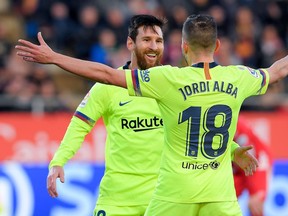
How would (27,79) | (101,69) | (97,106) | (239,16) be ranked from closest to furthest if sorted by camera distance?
(101,69) → (97,106) → (27,79) → (239,16)

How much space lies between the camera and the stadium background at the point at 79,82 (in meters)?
12.0

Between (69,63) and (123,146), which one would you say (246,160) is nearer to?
(123,146)

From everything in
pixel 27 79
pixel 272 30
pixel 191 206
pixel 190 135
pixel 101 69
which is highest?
pixel 272 30

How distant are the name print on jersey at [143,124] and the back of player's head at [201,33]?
141 centimetres

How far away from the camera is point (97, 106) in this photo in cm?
809

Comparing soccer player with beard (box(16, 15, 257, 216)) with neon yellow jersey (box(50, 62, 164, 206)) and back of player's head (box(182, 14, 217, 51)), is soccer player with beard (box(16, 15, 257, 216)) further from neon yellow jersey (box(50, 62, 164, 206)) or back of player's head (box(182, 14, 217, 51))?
back of player's head (box(182, 14, 217, 51))

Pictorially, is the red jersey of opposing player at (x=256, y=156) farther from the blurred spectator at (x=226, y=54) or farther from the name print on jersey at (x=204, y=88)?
the blurred spectator at (x=226, y=54)

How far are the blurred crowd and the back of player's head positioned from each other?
8.31 metres

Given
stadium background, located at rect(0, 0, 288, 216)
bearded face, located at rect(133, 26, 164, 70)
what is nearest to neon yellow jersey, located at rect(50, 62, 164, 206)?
bearded face, located at rect(133, 26, 164, 70)

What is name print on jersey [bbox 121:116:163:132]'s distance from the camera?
7.95 metres

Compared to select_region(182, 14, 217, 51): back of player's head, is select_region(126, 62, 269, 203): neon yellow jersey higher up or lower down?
lower down

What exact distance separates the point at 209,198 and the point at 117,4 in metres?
11.6

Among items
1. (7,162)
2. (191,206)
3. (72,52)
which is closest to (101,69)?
(191,206)

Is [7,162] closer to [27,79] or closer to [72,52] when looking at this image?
[27,79]
